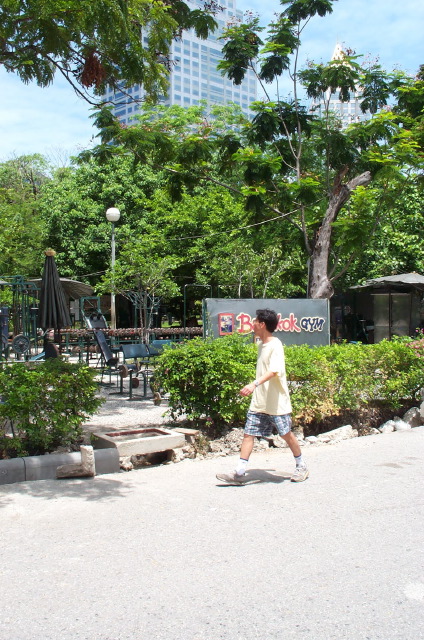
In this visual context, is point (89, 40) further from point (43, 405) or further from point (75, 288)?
point (75, 288)

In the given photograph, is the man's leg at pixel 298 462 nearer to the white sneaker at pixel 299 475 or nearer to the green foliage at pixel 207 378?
the white sneaker at pixel 299 475

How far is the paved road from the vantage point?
120 inches

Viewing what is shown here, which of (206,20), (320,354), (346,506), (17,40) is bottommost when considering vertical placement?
(346,506)

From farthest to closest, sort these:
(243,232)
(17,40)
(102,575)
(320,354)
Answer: (243,232) < (320,354) < (17,40) < (102,575)

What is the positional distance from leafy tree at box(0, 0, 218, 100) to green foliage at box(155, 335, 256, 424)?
140 inches

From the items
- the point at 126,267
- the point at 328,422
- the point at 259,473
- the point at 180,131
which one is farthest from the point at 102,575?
the point at 126,267

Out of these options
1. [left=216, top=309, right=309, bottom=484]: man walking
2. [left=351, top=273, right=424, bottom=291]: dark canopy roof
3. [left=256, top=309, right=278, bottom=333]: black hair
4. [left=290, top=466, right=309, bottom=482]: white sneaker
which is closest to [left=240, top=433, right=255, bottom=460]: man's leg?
[left=216, top=309, right=309, bottom=484]: man walking

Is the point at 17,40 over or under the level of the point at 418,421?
over

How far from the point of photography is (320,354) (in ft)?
26.9

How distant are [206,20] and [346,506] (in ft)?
24.3

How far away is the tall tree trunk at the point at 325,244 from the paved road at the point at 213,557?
256 inches

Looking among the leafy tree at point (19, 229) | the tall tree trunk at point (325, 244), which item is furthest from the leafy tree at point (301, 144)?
the leafy tree at point (19, 229)

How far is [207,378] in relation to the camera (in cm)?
714

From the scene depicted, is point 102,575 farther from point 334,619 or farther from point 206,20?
point 206,20
